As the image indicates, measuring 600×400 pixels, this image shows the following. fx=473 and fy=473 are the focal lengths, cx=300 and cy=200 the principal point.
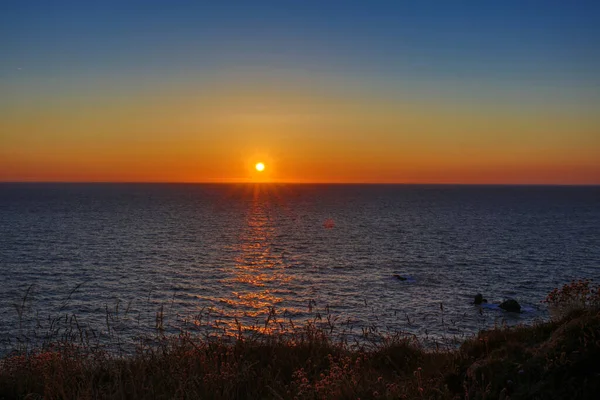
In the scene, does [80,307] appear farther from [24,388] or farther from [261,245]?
[261,245]

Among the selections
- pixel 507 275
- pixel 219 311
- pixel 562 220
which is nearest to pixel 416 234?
pixel 507 275

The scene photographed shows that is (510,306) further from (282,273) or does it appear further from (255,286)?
(282,273)

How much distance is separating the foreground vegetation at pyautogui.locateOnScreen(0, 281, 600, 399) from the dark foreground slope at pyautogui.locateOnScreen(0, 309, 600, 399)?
0.02 m

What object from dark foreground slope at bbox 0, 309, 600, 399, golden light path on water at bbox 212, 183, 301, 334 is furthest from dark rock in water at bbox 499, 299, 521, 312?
dark foreground slope at bbox 0, 309, 600, 399

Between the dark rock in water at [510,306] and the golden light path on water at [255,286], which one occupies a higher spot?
the dark rock in water at [510,306]

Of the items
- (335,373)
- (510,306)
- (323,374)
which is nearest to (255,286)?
(510,306)

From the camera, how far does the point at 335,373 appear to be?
7.86 metres

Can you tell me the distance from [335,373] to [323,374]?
0.85 ft

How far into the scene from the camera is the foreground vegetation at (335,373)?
21.9 ft

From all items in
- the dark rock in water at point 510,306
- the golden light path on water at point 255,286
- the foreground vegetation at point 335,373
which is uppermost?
the foreground vegetation at point 335,373

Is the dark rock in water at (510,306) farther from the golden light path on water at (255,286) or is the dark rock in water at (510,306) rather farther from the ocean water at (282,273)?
the golden light path on water at (255,286)

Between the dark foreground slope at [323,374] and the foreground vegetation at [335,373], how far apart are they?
17 mm

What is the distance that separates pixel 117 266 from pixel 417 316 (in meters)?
41.6

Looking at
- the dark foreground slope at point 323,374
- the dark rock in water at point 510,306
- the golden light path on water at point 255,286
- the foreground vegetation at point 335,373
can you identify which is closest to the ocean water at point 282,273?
the golden light path on water at point 255,286
